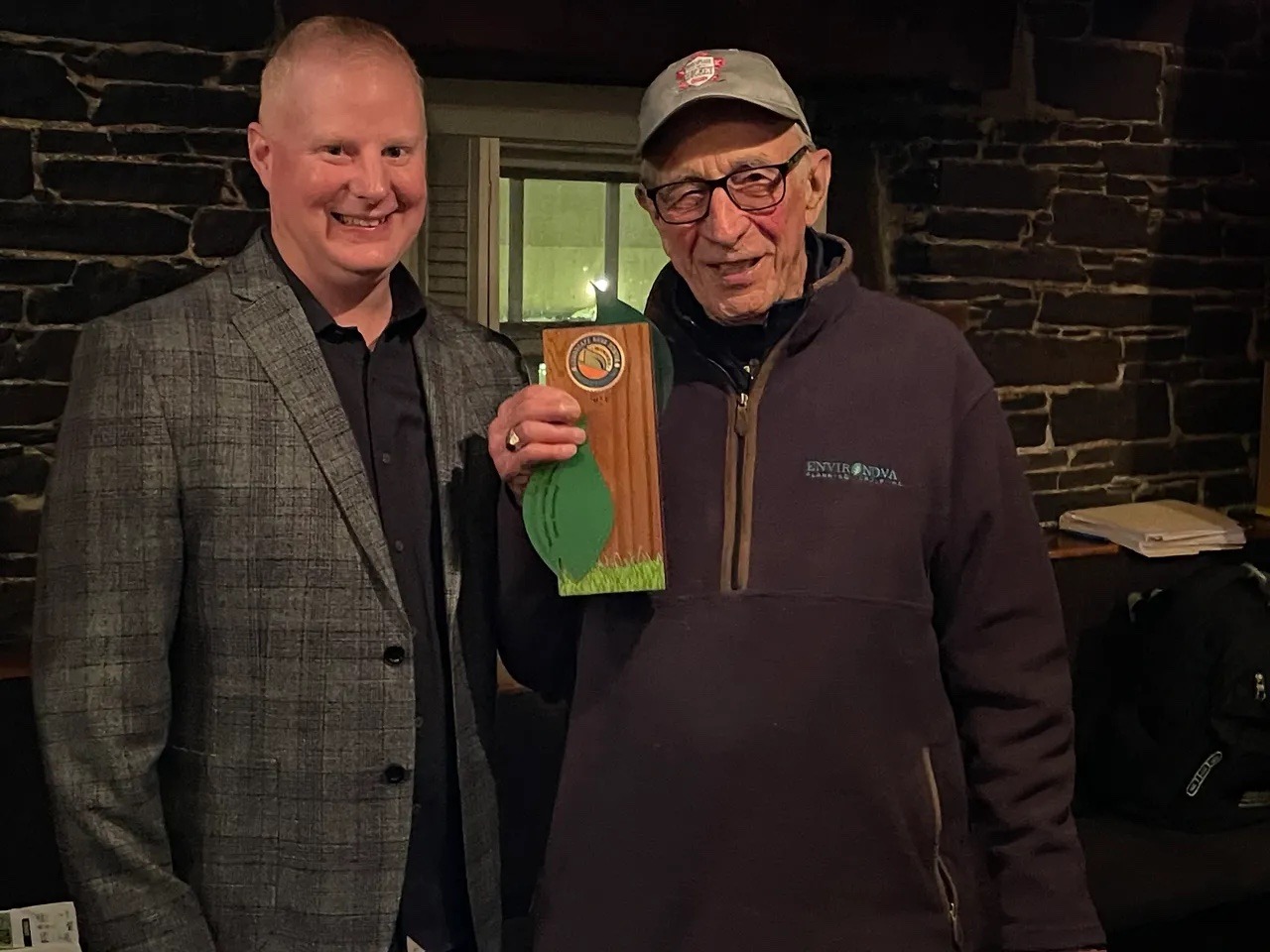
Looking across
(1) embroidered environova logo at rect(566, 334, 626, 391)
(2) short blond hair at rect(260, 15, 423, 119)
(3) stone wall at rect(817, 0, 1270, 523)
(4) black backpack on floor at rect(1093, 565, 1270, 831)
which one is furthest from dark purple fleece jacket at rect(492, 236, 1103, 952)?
(3) stone wall at rect(817, 0, 1270, 523)

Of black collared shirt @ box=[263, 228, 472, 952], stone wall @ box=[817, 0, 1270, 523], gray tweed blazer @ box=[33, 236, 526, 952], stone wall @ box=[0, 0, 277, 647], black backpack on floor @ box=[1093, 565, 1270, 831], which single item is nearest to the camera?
gray tweed blazer @ box=[33, 236, 526, 952]

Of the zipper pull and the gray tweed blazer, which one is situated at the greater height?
the zipper pull

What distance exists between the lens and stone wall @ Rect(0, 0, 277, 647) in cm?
237

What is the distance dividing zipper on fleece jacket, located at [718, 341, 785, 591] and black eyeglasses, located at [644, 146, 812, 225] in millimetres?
148

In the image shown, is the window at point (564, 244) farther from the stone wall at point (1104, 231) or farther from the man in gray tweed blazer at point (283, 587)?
the man in gray tweed blazer at point (283, 587)

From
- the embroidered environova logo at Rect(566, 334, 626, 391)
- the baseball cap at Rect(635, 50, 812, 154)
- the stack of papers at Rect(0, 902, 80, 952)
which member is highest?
the baseball cap at Rect(635, 50, 812, 154)

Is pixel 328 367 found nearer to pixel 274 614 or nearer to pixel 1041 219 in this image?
pixel 274 614

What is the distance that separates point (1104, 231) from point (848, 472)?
237 cm

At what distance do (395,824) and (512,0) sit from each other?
6.06ft

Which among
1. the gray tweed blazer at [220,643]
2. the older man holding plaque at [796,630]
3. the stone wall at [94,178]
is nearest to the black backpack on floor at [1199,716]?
the older man holding plaque at [796,630]

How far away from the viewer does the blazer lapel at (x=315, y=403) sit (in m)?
1.28

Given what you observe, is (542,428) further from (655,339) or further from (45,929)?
(45,929)

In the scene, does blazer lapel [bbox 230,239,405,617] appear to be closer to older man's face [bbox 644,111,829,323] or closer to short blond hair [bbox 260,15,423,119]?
short blond hair [bbox 260,15,423,119]

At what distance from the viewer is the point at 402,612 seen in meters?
1.29
